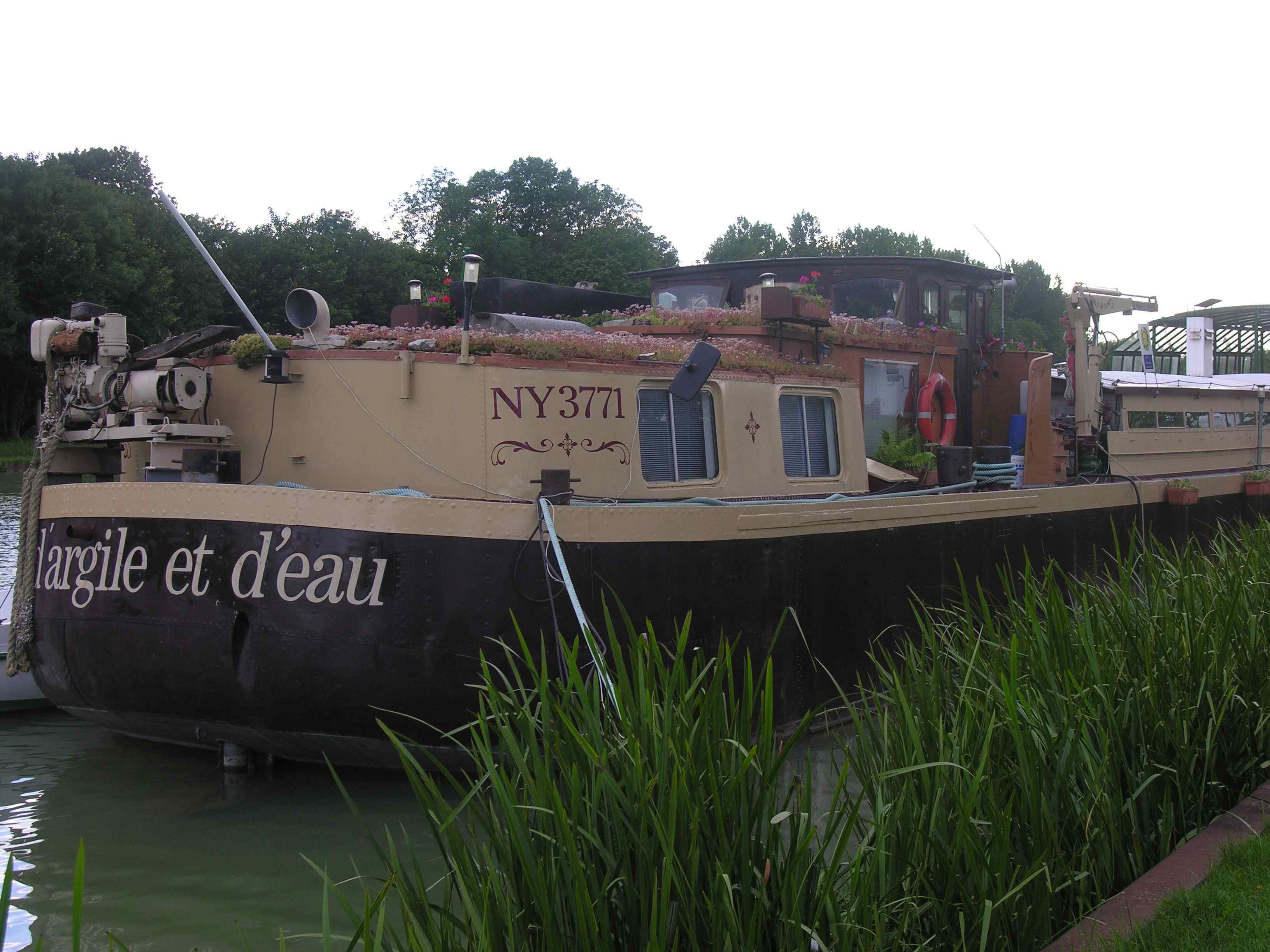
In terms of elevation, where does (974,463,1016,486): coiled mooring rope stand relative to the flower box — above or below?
below

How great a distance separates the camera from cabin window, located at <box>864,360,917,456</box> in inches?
384

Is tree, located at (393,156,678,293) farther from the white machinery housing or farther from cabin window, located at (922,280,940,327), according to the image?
the white machinery housing

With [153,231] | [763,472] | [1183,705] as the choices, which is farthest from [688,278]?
[153,231]

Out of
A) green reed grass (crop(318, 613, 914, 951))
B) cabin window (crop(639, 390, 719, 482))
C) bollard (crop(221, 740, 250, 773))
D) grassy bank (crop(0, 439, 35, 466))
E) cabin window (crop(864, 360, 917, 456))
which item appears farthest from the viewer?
grassy bank (crop(0, 439, 35, 466))

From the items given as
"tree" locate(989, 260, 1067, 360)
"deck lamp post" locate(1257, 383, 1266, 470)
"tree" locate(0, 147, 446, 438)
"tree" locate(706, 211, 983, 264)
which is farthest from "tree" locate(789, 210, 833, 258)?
"deck lamp post" locate(1257, 383, 1266, 470)

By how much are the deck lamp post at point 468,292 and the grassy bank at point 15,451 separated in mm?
27422

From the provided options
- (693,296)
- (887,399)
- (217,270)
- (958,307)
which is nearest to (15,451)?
(693,296)

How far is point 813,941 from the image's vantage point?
2.94 meters

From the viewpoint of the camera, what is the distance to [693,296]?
1142 cm

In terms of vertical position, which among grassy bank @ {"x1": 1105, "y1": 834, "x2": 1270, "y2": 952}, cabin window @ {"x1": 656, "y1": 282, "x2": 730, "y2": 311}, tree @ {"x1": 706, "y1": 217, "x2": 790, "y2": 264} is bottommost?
grassy bank @ {"x1": 1105, "y1": 834, "x2": 1270, "y2": 952}

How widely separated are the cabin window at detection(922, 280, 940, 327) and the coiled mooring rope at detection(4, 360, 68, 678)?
7.49m

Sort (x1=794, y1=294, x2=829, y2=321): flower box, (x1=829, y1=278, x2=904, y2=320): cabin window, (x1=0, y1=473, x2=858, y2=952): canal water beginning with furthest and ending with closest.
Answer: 1. (x1=829, y1=278, x2=904, y2=320): cabin window
2. (x1=794, y1=294, x2=829, y2=321): flower box
3. (x1=0, y1=473, x2=858, y2=952): canal water

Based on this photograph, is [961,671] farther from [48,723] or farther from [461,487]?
[48,723]

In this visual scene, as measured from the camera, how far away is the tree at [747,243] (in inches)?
3359
